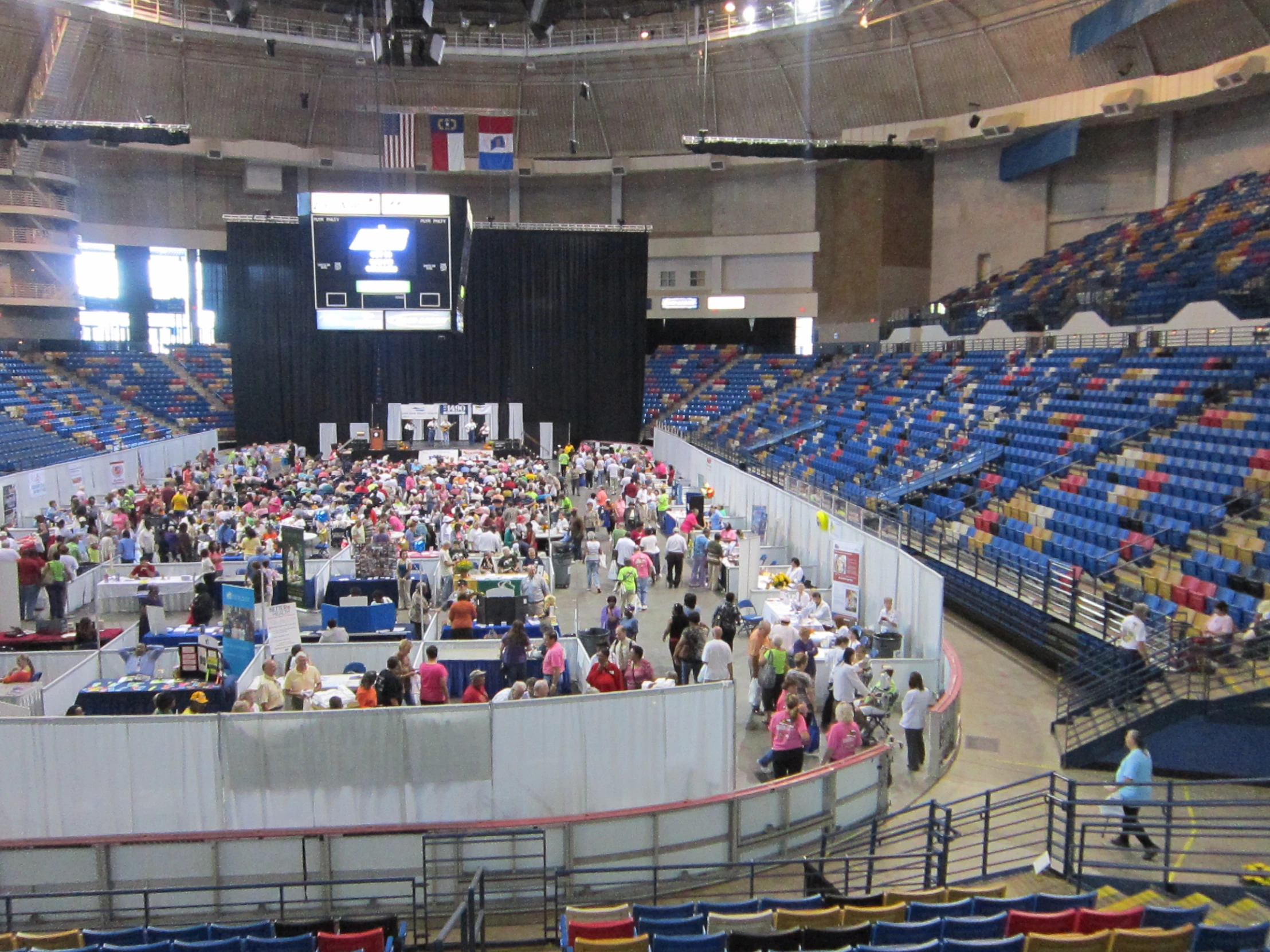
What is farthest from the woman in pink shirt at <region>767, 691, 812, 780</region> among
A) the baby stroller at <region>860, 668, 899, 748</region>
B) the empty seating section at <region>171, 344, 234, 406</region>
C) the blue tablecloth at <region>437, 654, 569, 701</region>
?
the empty seating section at <region>171, 344, 234, 406</region>

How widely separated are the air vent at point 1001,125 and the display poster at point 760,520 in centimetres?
1886

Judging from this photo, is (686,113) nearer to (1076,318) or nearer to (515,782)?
(1076,318)

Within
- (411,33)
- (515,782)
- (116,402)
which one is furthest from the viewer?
(116,402)

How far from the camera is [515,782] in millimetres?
8055

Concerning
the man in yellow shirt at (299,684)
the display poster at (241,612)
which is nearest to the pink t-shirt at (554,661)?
the man in yellow shirt at (299,684)

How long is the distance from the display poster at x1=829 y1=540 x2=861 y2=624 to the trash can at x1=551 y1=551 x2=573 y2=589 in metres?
5.83

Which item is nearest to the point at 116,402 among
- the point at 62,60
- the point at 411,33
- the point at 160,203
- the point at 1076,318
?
the point at 160,203

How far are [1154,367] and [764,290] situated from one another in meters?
21.6

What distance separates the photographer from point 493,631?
502 inches

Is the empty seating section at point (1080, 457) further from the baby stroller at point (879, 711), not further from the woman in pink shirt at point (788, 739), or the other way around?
the woman in pink shirt at point (788, 739)

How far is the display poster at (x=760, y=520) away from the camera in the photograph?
19.4 meters

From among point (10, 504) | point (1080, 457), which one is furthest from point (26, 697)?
point (1080, 457)

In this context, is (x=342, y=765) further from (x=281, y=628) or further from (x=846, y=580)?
(x=846, y=580)

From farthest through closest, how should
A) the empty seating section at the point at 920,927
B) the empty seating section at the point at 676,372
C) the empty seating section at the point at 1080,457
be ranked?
the empty seating section at the point at 676,372 → the empty seating section at the point at 1080,457 → the empty seating section at the point at 920,927
